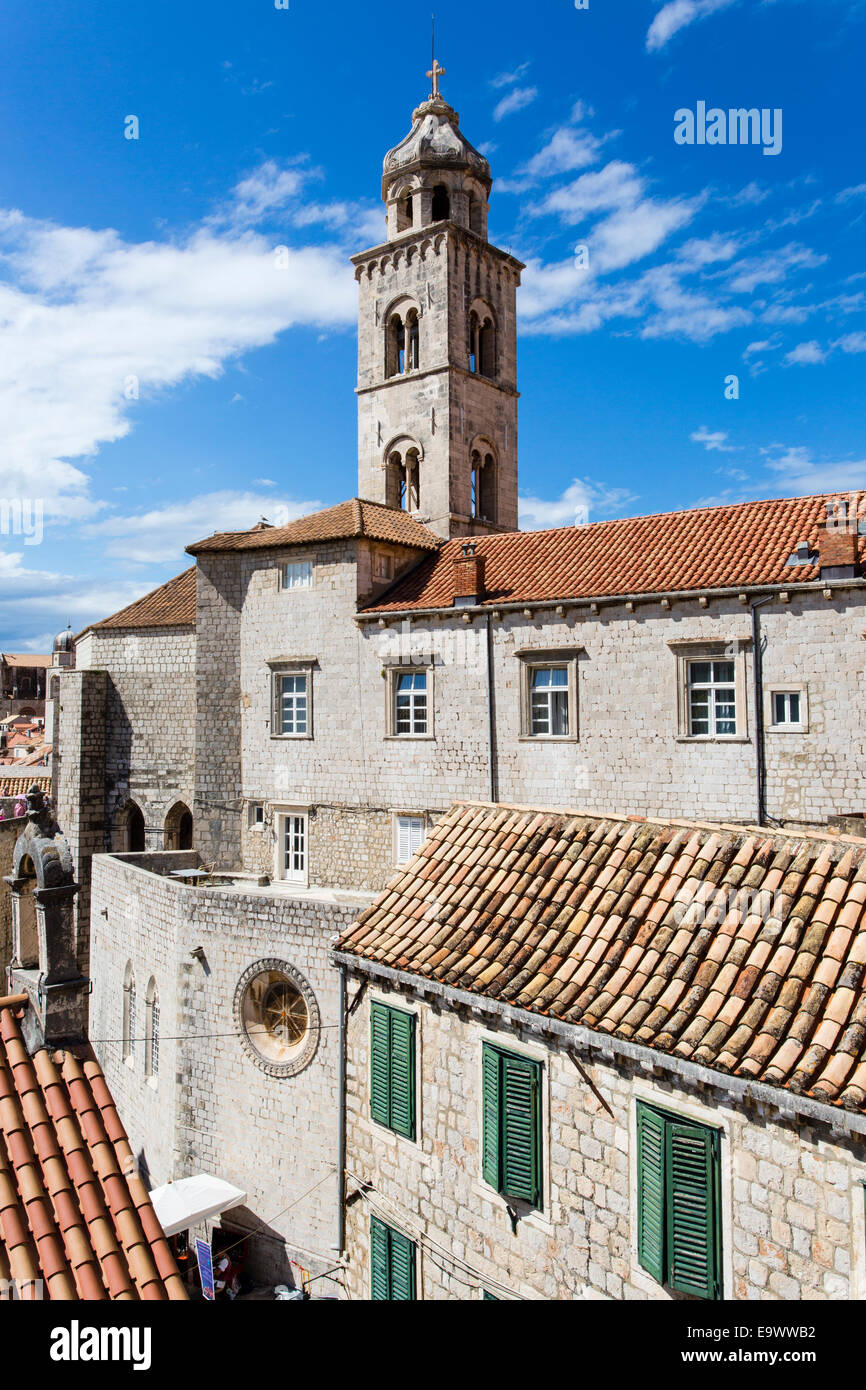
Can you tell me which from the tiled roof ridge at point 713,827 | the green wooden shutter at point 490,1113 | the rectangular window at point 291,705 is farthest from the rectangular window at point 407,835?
the green wooden shutter at point 490,1113

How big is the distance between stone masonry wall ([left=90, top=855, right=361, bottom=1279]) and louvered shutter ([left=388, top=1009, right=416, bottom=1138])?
12.0ft

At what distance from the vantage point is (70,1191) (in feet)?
20.4

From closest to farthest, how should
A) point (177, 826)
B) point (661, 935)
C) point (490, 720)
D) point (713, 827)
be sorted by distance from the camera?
point (661, 935)
point (713, 827)
point (490, 720)
point (177, 826)

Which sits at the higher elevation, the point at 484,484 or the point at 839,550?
the point at 484,484

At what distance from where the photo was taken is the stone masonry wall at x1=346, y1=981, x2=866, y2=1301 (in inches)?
239

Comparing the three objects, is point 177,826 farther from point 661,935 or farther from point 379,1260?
point 661,935

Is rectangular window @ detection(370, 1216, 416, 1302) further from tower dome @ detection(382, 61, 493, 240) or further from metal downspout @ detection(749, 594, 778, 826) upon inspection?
tower dome @ detection(382, 61, 493, 240)

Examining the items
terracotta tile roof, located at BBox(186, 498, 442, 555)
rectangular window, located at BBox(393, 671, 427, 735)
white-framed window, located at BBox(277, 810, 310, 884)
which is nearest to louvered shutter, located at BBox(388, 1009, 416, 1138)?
rectangular window, located at BBox(393, 671, 427, 735)

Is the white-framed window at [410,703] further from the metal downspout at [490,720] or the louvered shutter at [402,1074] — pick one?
the louvered shutter at [402,1074]

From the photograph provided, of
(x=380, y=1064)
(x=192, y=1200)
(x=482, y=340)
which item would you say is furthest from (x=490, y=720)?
(x=482, y=340)

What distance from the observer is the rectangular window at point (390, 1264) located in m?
9.61

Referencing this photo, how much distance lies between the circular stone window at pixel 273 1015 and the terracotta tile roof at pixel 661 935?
15.2 ft

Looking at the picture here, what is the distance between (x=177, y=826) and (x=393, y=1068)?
15.9 metres
